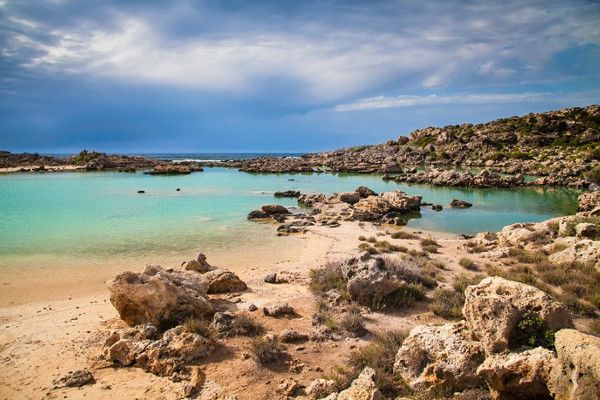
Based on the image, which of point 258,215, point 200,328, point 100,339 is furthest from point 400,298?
point 258,215

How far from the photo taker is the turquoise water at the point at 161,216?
2027cm

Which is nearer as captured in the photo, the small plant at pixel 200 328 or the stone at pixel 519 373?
the stone at pixel 519 373

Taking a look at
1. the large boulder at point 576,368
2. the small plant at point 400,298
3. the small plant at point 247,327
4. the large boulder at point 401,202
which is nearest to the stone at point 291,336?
the small plant at point 247,327

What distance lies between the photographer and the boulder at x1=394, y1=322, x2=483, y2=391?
630 centimetres

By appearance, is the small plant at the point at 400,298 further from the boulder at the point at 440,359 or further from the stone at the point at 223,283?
the stone at the point at 223,283

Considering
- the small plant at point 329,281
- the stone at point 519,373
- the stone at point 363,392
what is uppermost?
the stone at point 519,373

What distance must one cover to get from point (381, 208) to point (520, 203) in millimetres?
14074

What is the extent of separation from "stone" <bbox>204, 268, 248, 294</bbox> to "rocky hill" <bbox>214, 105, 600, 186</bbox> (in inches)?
1952

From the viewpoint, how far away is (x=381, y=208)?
101 ft

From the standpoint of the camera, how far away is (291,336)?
8.87 meters

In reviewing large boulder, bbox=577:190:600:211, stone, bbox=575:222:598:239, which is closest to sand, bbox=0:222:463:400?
stone, bbox=575:222:598:239

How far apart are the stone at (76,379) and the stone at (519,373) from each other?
272 inches

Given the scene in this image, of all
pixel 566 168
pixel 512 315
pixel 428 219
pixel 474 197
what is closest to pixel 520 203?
pixel 474 197

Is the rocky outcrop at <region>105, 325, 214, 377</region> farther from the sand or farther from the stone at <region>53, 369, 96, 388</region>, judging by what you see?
the stone at <region>53, 369, 96, 388</region>
